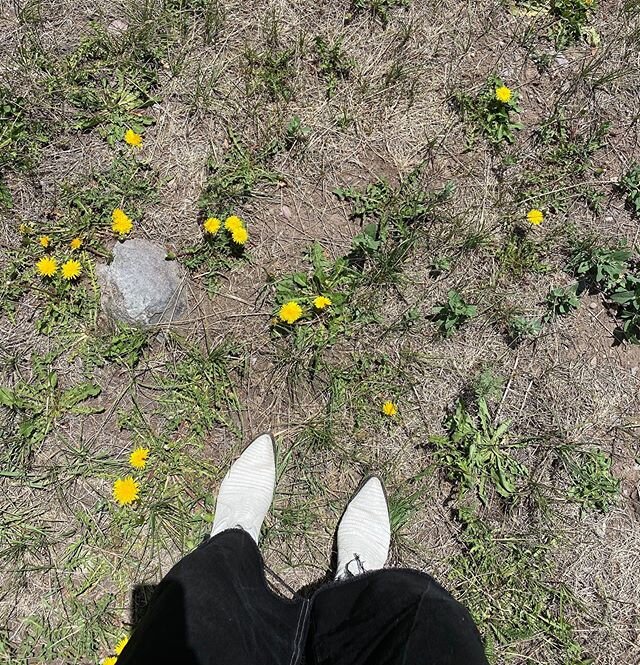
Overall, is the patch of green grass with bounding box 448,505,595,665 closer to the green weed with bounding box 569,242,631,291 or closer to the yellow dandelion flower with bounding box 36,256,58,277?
the green weed with bounding box 569,242,631,291

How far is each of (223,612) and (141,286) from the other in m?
1.45

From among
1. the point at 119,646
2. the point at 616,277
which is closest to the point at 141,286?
the point at 119,646

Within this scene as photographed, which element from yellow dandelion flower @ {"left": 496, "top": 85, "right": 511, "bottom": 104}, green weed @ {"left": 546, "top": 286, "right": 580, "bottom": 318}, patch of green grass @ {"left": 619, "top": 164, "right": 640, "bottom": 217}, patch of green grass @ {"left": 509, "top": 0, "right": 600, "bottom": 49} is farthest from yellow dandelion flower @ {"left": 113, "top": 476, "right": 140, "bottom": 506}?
patch of green grass @ {"left": 509, "top": 0, "right": 600, "bottom": 49}

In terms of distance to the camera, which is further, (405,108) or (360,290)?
(405,108)

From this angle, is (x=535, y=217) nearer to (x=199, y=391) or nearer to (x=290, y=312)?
(x=290, y=312)

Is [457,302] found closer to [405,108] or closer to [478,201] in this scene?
[478,201]

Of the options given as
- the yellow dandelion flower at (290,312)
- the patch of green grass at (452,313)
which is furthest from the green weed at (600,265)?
the yellow dandelion flower at (290,312)

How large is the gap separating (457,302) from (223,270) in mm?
1160

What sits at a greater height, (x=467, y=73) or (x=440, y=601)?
(x=467, y=73)

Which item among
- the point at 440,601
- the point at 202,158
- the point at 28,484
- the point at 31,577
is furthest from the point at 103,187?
the point at 440,601

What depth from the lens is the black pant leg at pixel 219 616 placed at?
1708mm

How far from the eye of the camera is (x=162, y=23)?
2.86 m

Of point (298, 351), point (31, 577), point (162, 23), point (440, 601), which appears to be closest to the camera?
point (440, 601)

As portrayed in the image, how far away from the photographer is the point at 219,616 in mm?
1823
